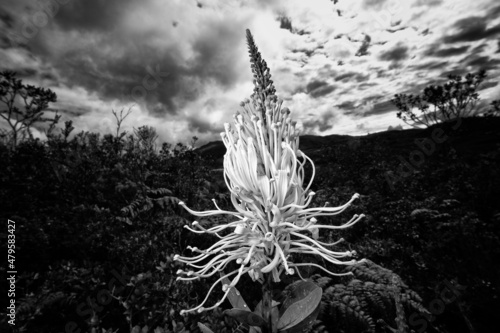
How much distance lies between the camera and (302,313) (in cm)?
83

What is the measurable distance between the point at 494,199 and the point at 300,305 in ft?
27.5

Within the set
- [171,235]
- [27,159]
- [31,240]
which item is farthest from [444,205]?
[27,159]

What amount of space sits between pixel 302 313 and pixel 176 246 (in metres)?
4.57

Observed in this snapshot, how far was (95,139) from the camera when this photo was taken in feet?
37.3

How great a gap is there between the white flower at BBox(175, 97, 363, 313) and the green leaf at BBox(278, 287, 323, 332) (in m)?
0.11

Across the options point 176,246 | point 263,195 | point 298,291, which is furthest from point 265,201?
point 176,246

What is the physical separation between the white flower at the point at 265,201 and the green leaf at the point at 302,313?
11 cm

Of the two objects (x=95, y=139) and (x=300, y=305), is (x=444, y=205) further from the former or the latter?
(x=95, y=139)

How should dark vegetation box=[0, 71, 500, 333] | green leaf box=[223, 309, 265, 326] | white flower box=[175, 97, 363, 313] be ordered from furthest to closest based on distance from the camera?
1. dark vegetation box=[0, 71, 500, 333]
2. white flower box=[175, 97, 363, 313]
3. green leaf box=[223, 309, 265, 326]

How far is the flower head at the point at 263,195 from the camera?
95 cm

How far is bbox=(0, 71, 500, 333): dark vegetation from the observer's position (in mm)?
3025

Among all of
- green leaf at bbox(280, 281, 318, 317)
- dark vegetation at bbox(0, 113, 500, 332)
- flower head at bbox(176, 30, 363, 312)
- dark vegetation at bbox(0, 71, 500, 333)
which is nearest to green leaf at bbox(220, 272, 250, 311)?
flower head at bbox(176, 30, 363, 312)

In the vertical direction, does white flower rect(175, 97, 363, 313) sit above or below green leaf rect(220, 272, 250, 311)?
above

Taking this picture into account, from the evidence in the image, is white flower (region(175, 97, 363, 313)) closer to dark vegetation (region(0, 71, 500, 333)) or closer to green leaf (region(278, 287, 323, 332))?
green leaf (region(278, 287, 323, 332))
